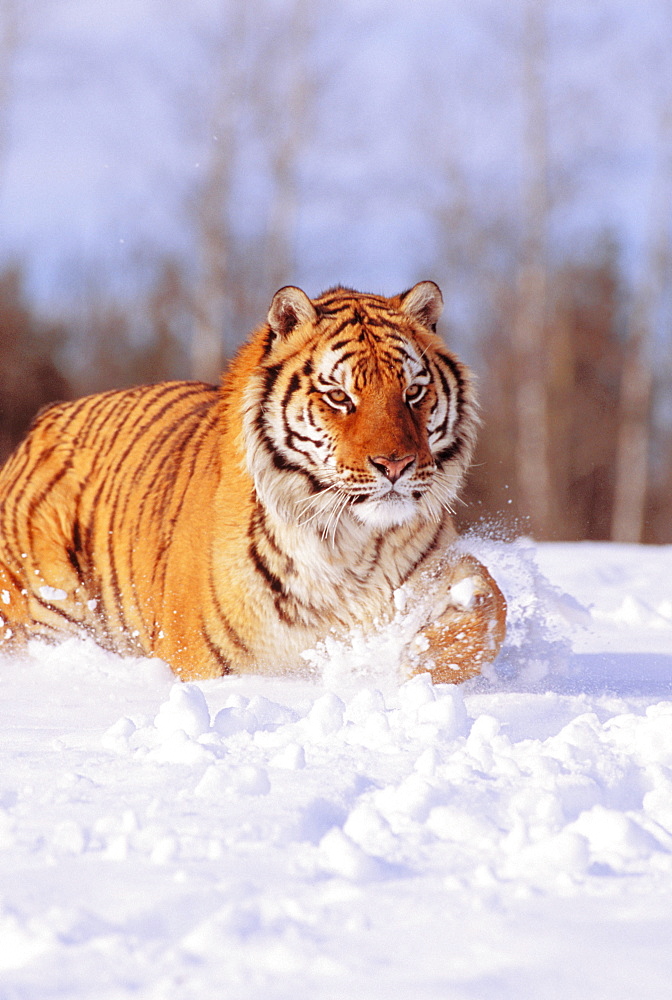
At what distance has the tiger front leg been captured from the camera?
10.5 ft

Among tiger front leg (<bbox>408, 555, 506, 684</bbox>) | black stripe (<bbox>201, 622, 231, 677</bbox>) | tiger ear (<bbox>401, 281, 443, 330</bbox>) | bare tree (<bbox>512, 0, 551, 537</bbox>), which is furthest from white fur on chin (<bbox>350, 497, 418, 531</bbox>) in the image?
bare tree (<bbox>512, 0, 551, 537</bbox>)

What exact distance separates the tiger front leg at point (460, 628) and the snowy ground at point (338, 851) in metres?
0.43

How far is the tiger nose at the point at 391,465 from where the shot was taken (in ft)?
10.1

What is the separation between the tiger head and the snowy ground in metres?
0.74

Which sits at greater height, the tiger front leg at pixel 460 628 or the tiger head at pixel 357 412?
the tiger head at pixel 357 412

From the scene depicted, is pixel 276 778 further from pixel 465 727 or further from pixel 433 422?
pixel 433 422

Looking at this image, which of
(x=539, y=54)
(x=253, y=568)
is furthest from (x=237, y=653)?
(x=539, y=54)

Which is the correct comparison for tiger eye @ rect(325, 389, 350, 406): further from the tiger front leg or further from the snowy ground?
the snowy ground

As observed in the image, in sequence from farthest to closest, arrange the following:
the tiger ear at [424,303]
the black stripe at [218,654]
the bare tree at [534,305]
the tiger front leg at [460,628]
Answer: the bare tree at [534,305] → the tiger ear at [424,303] → the black stripe at [218,654] → the tiger front leg at [460,628]

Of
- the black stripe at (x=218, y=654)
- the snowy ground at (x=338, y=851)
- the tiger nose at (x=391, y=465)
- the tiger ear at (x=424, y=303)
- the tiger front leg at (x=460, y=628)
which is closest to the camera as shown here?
the snowy ground at (x=338, y=851)

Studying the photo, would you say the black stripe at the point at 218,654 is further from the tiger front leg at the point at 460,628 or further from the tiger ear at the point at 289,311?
the tiger ear at the point at 289,311

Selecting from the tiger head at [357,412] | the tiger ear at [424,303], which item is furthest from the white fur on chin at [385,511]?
the tiger ear at [424,303]

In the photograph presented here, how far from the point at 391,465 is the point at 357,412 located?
0.23 m

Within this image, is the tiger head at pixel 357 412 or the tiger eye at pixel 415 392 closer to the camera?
the tiger head at pixel 357 412
